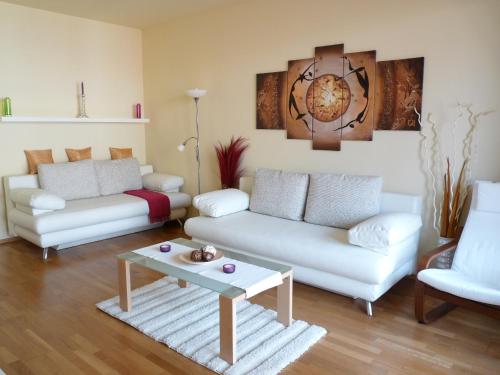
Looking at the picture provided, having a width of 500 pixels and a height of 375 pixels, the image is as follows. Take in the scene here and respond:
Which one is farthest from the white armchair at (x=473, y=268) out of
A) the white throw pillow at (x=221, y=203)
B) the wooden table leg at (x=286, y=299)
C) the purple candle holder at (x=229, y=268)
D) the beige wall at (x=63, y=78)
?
the beige wall at (x=63, y=78)

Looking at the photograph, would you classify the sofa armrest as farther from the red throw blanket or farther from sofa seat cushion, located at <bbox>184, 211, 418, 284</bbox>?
the red throw blanket

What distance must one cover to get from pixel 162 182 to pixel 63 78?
167cm

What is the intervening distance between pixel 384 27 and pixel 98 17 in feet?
11.0

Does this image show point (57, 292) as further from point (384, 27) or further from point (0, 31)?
point (384, 27)

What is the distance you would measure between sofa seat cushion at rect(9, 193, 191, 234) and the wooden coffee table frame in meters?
1.48

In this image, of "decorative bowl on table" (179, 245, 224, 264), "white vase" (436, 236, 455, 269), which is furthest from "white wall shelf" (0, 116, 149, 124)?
"white vase" (436, 236, 455, 269)

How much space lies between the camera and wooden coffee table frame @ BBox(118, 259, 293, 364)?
229cm

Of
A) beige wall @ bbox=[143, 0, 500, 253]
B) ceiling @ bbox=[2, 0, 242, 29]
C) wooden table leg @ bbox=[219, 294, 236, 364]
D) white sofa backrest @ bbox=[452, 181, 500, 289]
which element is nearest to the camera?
wooden table leg @ bbox=[219, 294, 236, 364]

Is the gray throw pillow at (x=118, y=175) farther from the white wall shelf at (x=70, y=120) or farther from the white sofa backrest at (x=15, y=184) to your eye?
the white sofa backrest at (x=15, y=184)

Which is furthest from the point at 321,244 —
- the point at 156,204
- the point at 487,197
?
the point at 156,204

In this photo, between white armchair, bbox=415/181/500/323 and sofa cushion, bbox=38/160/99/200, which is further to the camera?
sofa cushion, bbox=38/160/99/200

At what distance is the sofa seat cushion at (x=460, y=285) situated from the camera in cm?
240

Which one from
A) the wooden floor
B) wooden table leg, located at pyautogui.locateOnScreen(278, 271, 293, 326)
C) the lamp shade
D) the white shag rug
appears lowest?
the wooden floor

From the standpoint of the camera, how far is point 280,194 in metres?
3.92
